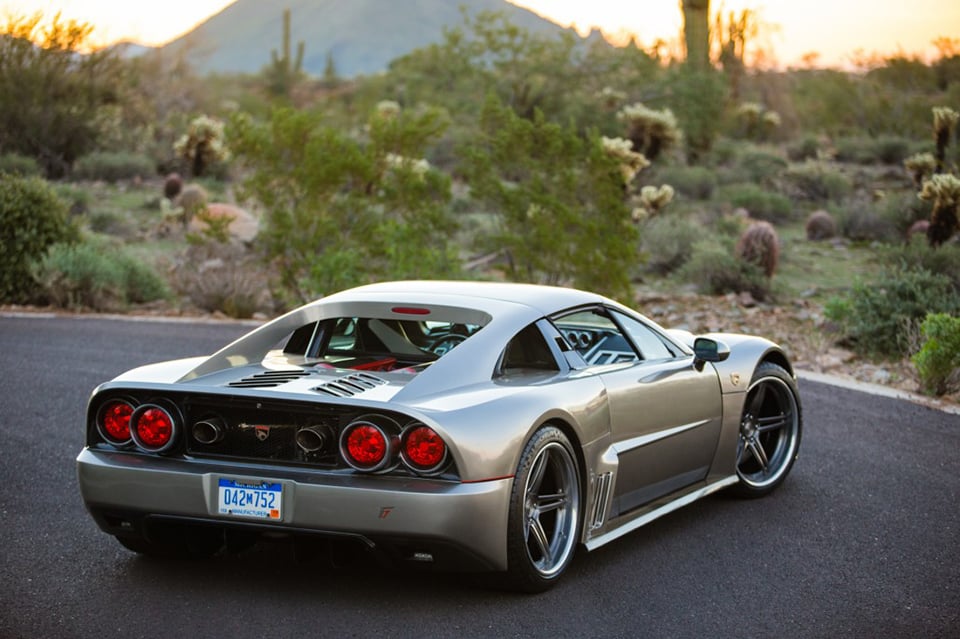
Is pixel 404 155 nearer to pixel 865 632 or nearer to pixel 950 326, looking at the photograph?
pixel 950 326

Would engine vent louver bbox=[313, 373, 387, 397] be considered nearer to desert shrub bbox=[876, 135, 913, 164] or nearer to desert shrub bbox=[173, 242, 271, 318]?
desert shrub bbox=[173, 242, 271, 318]

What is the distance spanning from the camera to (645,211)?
22.6 m

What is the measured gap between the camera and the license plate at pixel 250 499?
5059 mm

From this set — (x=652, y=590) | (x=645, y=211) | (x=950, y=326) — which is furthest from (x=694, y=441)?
(x=645, y=211)

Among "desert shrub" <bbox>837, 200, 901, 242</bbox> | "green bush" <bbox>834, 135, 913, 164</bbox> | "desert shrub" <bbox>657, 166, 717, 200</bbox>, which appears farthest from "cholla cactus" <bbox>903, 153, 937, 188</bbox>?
"green bush" <bbox>834, 135, 913, 164</bbox>

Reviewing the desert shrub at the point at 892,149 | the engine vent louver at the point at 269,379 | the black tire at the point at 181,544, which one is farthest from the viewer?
the desert shrub at the point at 892,149

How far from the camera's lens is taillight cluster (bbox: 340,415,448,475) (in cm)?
500

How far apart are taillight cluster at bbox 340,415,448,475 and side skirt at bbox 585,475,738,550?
3.67ft

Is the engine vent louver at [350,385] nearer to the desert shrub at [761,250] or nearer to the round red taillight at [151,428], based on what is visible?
the round red taillight at [151,428]

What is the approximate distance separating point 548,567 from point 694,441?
153 centimetres

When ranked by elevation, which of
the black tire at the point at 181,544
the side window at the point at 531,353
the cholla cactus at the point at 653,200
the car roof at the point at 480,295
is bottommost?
the black tire at the point at 181,544

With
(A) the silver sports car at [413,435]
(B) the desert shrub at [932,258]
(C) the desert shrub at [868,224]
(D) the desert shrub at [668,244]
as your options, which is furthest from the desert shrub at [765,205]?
(A) the silver sports car at [413,435]

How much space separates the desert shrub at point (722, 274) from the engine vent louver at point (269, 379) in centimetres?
1271

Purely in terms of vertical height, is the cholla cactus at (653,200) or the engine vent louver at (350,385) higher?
the engine vent louver at (350,385)
